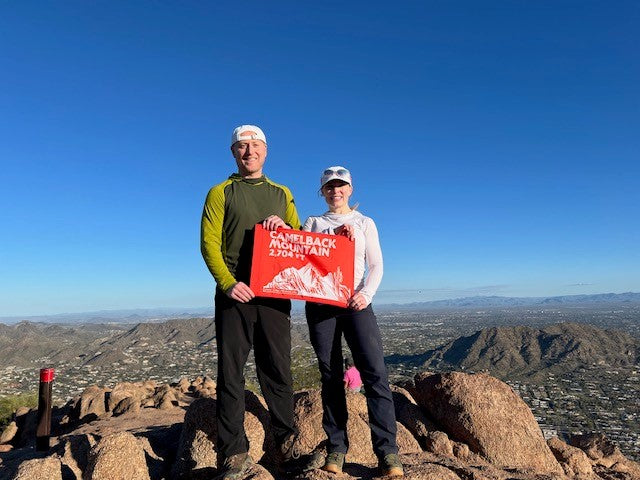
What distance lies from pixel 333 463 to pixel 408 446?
211 centimetres

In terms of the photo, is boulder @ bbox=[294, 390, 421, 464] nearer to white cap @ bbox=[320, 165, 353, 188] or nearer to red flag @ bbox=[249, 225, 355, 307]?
red flag @ bbox=[249, 225, 355, 307]

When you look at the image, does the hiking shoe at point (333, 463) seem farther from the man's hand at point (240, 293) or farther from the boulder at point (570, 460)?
the boulder at point (570, 460)

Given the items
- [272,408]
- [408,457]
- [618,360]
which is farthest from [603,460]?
[618,360]

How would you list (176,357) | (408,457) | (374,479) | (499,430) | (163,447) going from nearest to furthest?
1. (374,479)
2. (408,457)
3. (163,447)
4. (499,430)
5. (176,357)

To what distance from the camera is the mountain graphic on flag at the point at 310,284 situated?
16.7 feet

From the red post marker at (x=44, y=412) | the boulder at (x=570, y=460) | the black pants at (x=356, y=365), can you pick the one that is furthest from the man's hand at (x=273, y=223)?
the boulder at (x=570, y=460)

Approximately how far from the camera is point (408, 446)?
6.59 meters

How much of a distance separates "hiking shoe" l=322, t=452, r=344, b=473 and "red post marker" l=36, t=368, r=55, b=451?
6206mm

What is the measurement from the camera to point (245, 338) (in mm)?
5184

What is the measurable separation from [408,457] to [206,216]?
13.9ft

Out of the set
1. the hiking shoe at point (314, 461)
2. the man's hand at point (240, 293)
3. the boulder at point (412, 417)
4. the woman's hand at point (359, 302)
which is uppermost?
the man's hand at point (240, 293)

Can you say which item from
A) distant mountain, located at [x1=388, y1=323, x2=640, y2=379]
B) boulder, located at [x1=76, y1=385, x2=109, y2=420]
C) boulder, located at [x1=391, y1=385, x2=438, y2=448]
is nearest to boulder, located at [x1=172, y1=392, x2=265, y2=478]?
boulder, located at [x1=391, y1=385, x2=438, y2=448]

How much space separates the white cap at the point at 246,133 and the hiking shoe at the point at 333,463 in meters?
3.92

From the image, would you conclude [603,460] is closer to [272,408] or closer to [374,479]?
[374,479]
